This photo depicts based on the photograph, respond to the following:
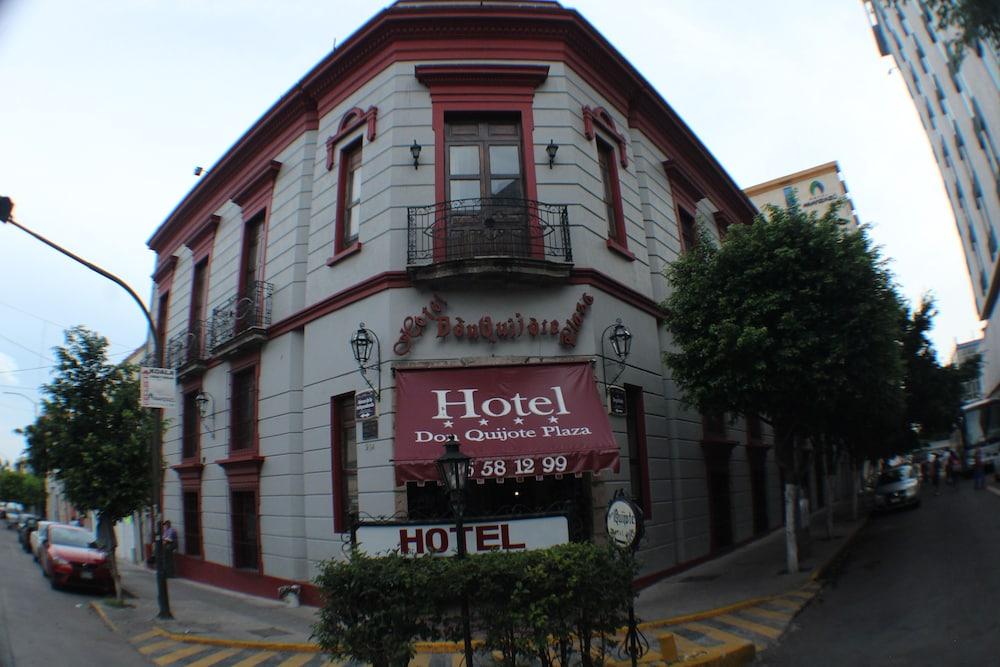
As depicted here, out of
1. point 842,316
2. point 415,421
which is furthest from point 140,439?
point 842,316

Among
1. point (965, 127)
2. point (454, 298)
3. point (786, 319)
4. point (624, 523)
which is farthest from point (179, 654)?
point (965, 127)

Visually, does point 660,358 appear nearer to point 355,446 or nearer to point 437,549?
point 355,446

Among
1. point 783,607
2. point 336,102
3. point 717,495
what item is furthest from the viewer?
point 717,495

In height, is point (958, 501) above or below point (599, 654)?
below

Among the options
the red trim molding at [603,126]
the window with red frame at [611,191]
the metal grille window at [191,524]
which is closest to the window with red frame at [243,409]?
the metal grille window at [191,524]

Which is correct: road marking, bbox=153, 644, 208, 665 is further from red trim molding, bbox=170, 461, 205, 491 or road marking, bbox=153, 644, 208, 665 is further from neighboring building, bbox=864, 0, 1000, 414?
neighboring building, bbox=864, 0, 1000, 414

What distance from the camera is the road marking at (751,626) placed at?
29.3 ft

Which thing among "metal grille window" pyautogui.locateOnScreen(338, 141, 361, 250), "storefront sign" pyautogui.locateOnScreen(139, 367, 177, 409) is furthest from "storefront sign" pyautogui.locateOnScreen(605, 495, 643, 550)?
"storefront sign" pyautogui.locateOnScreen(139, 367, 177, 409)

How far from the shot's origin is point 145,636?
36.0ft

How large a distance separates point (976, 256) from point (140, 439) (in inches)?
2073

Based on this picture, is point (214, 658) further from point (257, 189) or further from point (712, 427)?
point (712, 427)

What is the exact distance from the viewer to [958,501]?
78.8 ft

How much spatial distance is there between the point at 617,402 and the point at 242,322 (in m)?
8.82

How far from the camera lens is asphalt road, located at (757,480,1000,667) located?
24.7 ft
